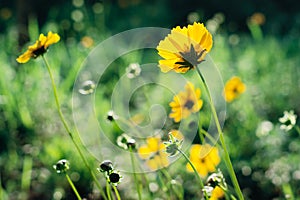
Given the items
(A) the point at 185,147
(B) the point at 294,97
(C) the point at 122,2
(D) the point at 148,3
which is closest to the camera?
(A) the point at 185,147

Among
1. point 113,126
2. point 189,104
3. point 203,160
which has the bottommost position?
point 203,160

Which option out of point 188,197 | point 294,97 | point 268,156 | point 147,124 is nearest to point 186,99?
point 188,197

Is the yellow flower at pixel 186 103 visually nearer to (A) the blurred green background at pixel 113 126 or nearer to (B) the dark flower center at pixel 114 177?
(A) the blurred green background at pixel 113 126

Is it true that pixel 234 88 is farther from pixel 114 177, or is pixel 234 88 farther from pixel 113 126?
pixel 114 177

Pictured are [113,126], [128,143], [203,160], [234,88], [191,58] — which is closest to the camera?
[191,58]

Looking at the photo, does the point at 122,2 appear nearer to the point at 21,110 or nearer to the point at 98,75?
the point at 98,75

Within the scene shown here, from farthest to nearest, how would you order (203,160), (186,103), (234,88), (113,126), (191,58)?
(234,88)
(113,126)
(203,160)
(186,103)
(191,58)

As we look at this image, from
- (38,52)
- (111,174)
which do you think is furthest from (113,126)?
(111,174)

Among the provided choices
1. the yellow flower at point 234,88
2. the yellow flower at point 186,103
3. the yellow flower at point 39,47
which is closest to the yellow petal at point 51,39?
the yellow flower at point 39,47

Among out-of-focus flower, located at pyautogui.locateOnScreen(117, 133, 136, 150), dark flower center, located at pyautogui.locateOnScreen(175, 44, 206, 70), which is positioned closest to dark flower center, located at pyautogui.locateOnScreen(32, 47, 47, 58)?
out-of-focus flower, located at pyautogui.locateOnScreen(117, 133, 136, 150)
